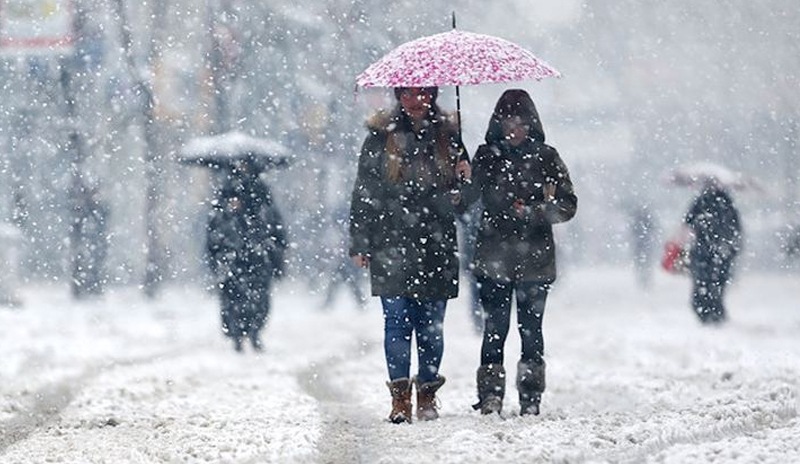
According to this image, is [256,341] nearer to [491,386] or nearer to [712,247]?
[712,247]

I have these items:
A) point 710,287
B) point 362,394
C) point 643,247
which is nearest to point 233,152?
point 362,394

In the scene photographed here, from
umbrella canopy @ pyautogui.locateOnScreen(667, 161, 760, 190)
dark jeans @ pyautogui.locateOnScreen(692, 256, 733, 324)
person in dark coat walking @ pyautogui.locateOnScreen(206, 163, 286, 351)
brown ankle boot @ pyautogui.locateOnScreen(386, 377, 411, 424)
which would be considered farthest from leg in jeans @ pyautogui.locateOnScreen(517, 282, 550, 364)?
dark jeans @ pyautogui.locateOnScreen(692, 256, 733, 324)

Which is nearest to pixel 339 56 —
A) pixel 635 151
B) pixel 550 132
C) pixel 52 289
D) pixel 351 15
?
pixel 351 15

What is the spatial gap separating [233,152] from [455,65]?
6390 millimetres

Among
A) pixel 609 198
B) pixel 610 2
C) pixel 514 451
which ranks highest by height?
pixel 610 2

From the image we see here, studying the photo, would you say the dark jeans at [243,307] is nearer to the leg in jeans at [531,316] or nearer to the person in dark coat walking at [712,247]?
the person in dark coat walking at [712,247]

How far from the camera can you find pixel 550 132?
4381 centimetres

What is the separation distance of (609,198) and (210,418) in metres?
40.4

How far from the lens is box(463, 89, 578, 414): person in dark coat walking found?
25.9 ft

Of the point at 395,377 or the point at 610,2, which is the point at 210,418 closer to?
the point at 395,377

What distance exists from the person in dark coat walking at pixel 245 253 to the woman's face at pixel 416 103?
5.57 meters

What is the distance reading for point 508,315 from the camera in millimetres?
8148

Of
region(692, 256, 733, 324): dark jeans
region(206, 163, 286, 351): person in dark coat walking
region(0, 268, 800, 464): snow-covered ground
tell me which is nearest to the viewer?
region(0, 268, 800, 464): snow-covered ground

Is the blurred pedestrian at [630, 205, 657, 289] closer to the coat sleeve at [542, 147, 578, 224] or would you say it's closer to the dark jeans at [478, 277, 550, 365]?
the dark jeans at [478, 277, 550, 365]
